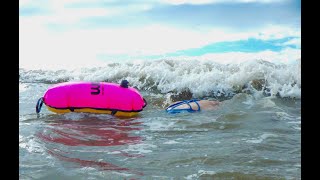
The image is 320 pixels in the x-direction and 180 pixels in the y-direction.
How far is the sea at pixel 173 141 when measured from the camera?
378 centimetres

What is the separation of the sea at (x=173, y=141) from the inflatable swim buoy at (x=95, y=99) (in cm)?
17

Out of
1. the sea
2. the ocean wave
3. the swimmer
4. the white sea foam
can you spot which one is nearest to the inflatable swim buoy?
the sea

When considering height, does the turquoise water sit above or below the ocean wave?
below

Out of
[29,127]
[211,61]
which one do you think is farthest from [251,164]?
[211,61]

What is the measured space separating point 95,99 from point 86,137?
1955 mm

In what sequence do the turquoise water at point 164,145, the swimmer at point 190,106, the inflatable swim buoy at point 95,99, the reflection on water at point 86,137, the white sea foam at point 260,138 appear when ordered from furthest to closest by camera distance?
the swimmer at point 190,106 < the inflatable swim buoy at point 95,99 < the white sea foam at point 260,138 < the reflection on water at point 86,137 < the turquoise water at point 164,145

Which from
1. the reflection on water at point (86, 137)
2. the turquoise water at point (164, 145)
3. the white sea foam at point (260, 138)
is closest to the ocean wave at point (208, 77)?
the turquoise water at point (164, 145)

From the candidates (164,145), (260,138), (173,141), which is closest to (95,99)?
(173,141)

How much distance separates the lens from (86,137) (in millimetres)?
5539

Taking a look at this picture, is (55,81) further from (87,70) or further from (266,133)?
(266,133)

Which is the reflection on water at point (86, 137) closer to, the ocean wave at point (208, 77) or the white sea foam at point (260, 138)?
the white sea foam at point (260, 138)

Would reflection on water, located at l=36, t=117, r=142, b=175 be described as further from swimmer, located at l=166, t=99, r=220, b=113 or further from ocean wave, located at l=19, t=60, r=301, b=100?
ocean wave, located at l=19, t=60, r=301, b=100

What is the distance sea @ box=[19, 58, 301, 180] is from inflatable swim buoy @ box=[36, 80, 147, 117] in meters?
0.17

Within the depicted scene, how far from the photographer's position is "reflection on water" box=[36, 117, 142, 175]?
4272 millimetres
